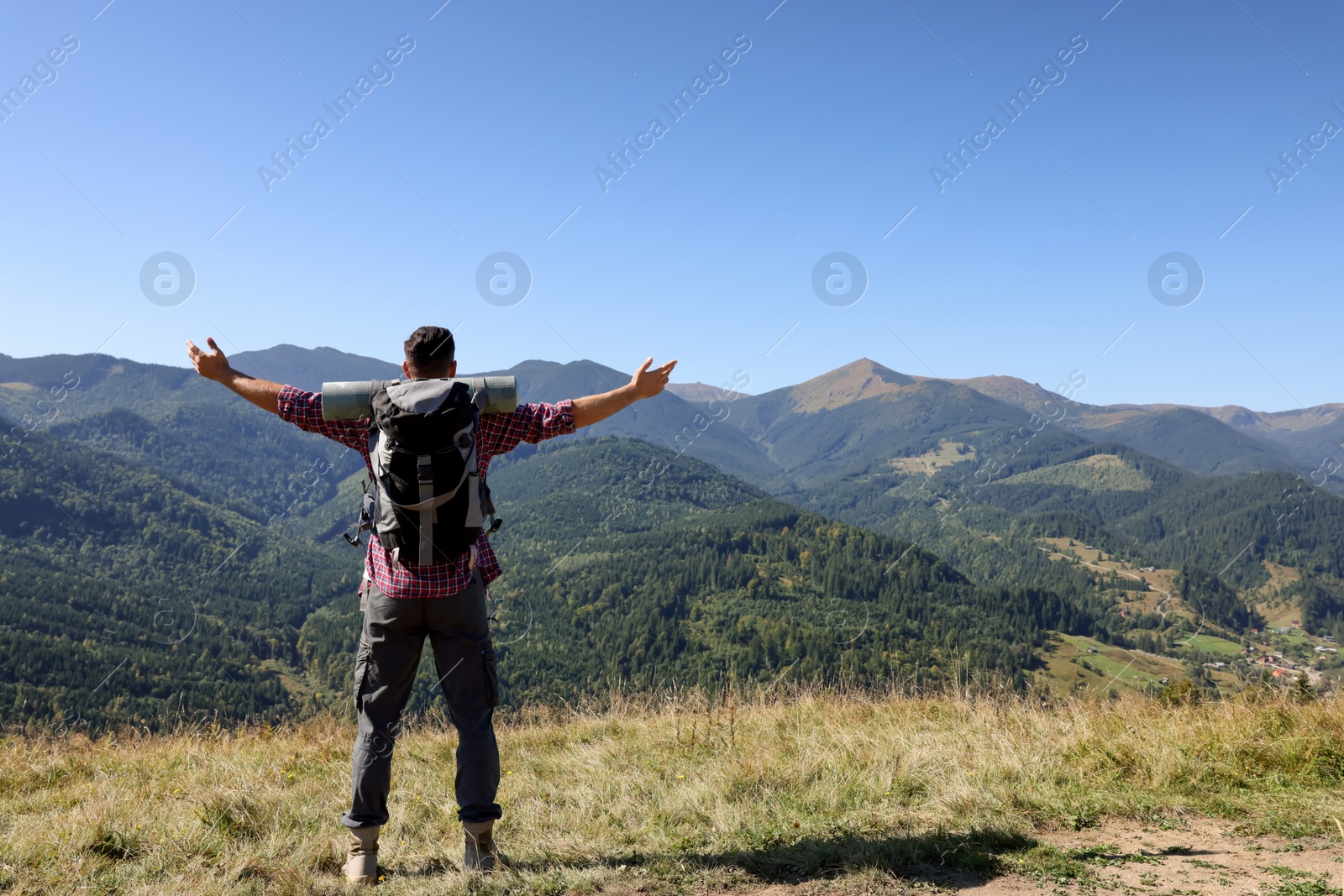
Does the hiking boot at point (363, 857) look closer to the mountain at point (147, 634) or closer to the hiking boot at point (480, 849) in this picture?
the hiking boot at point (480, 849)

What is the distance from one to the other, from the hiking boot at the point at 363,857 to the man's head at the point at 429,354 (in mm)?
2507

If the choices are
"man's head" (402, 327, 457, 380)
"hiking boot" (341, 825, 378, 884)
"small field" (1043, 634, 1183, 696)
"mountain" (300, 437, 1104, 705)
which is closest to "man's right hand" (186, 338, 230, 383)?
"man's head" (402, 327, 457, 380)

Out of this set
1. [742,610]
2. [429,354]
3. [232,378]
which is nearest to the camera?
[429,354]

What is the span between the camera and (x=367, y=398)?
3920 mm

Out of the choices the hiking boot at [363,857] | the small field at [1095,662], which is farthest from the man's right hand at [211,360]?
the small field at [1095,662]

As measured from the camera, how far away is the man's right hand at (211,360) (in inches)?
164

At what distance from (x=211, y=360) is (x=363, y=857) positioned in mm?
2977

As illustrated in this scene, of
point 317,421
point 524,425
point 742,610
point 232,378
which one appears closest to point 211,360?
point 232,378

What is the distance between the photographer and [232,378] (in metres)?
4.29

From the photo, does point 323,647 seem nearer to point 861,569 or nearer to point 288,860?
point 861,569

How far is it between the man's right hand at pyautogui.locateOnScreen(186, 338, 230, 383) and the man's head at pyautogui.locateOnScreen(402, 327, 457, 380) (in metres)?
1.16

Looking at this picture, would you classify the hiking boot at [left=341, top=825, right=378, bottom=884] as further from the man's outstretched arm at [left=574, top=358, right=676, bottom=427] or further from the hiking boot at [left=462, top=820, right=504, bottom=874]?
the man's outstretched arm at [left=574, top=358, right=676, bottom=427]

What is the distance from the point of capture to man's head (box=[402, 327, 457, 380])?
3.96 m

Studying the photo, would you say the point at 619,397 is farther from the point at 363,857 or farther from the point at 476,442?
the point at 363,857
